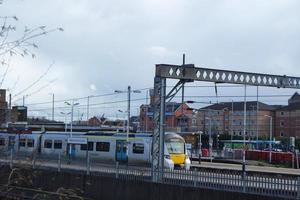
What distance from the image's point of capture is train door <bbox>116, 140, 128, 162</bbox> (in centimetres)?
4091

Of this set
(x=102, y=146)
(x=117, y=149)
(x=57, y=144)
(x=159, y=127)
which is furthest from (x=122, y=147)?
(x=159, y=127)

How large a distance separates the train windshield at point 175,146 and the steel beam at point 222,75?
10618 millimetres

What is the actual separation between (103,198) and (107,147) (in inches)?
674

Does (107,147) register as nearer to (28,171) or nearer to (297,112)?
(28,171)

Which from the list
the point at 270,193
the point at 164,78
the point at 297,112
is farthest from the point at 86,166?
Answer: the point at 297,112

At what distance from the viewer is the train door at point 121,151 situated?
40.9 meters

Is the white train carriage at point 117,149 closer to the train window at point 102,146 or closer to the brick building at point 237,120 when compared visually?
the train window at point 102,146

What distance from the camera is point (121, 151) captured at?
41.2 metres

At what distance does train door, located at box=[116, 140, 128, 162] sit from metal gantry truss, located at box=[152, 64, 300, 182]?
12.6 meters

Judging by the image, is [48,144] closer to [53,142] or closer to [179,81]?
[53,142]

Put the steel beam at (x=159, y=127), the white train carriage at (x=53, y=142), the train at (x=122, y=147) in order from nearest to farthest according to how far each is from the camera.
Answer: the steel beam at (x=159, y=127) < the train at (x=122, y=147) < the white train carriage at (x=53, y=142)

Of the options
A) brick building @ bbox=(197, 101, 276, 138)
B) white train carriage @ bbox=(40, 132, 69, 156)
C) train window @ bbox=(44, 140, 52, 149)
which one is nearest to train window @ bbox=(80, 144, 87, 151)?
white train carriage @ bbox=(40, 132, 69, 156)

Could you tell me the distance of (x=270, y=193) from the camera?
727 inches

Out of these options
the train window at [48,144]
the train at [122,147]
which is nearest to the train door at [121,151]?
the train at [122,147]
